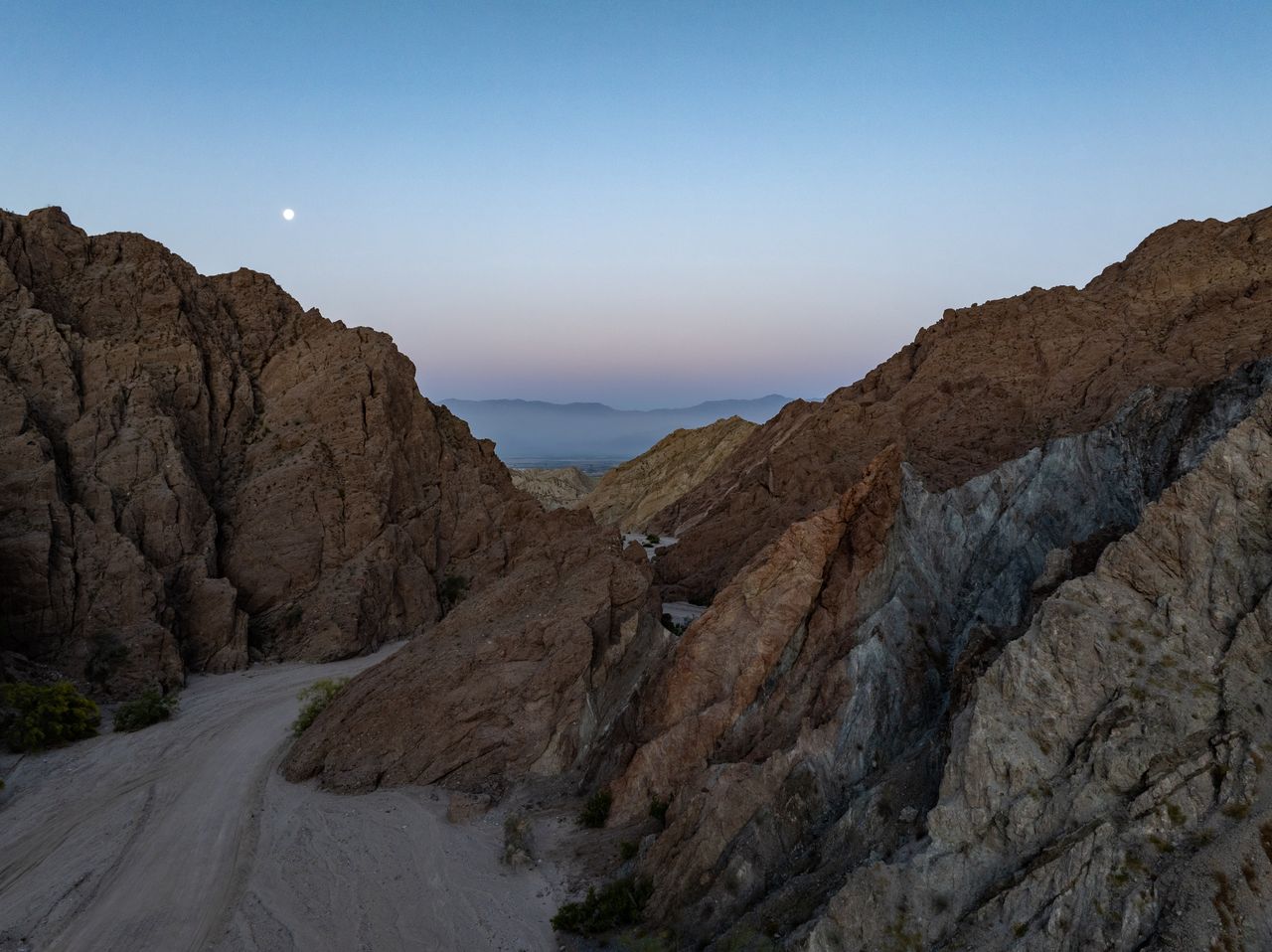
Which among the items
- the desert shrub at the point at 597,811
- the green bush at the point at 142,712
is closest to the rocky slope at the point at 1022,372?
the desert shrub at the point at 597,811

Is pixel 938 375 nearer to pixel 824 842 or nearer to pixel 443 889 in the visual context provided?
pixel 824 842

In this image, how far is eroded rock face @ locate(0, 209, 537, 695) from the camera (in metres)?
37.4

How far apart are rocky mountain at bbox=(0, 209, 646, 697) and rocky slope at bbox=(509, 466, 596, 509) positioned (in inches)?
2714

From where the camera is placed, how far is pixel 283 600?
147 feet

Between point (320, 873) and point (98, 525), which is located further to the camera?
point (98, 525)

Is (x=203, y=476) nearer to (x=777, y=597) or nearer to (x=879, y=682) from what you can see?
(x=777, y=597)

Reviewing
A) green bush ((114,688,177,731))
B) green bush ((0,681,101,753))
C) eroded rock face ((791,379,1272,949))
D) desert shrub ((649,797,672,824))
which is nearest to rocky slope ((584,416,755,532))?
green bush ((114,688,177,731))

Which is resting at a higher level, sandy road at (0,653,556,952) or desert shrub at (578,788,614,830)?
desert shrub at (578,788,614,830)

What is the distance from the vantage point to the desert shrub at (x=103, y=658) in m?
35.3

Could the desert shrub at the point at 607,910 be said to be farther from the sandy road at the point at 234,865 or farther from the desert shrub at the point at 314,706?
the desert shrub at the point at 314,706

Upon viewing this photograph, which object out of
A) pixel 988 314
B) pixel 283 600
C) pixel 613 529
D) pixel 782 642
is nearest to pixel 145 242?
pixel 283 600

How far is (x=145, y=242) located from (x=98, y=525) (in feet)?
83.6

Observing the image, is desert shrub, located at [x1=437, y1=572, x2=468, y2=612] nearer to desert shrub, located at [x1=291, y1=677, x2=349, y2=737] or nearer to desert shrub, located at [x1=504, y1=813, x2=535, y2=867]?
desert shrub, located at [x1=291, y1=677, x2=349, y2=737]

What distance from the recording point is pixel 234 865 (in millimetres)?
21328
